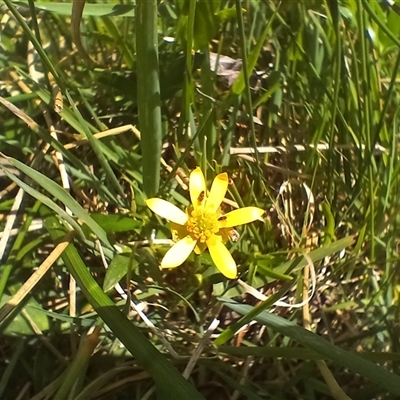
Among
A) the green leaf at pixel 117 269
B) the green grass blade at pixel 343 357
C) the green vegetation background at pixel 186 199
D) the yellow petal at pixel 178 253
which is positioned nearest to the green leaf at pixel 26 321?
the green vegetation background at pixel 186 199

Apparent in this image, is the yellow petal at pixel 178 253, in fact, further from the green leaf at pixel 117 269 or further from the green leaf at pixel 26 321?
the green leaf at pixel 26 321

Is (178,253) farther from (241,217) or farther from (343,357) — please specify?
(343,357)

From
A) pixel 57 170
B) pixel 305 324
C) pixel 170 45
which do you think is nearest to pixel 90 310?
pixel 57 170

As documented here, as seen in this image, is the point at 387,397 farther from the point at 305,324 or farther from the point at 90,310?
→ the point at 90,310

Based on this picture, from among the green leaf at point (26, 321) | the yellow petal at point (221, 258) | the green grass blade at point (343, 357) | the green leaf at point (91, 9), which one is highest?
the green leaf at point (91, 9)

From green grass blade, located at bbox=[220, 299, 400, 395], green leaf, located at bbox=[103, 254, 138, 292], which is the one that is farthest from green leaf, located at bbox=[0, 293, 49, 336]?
green grass blade, located at bbox=[220, 299, 400, 395]
